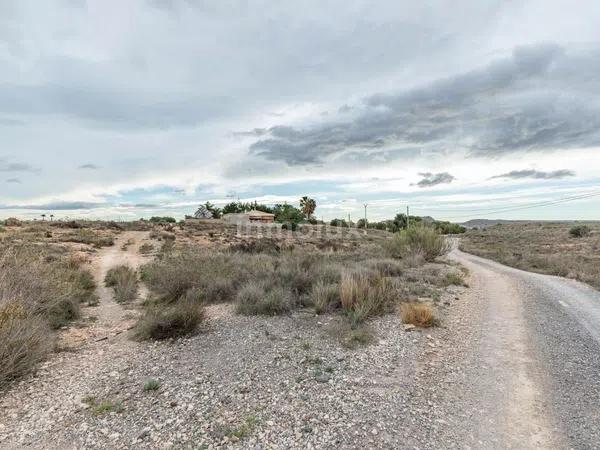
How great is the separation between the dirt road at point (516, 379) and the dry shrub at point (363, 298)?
1.51 m

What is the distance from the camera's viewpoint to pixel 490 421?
4316 mm

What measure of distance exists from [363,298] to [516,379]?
3.58 meters

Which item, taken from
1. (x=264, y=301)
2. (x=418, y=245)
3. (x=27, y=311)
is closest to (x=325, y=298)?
(x=264, y=301)

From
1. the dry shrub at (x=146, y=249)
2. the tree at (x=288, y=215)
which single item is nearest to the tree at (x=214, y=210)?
the tree at (x=288, y=215)

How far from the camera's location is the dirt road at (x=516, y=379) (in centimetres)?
410

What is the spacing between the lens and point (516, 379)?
543 cm

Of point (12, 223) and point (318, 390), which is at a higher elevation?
point (12, 223)

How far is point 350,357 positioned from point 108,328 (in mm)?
5718

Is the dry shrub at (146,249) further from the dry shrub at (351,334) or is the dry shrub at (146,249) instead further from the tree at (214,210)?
the tree at (214,210)

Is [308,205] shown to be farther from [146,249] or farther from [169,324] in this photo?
[169,324]

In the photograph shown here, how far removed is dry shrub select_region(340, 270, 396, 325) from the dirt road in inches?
59.5

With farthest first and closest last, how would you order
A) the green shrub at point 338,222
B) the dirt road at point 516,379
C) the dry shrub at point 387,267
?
the green shrub at point 338,222 < the dry shrub at point 387,267 < the dirt road at point 516,379

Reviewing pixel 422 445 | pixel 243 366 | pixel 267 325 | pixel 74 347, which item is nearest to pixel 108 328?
pixel 74 347

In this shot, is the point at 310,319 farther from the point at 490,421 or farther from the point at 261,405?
the point at 490,421
